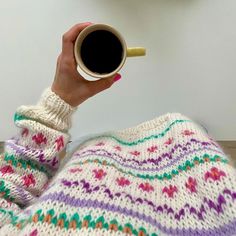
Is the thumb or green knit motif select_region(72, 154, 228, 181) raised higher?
the thumb

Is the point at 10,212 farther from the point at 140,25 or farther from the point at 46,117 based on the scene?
the point at 140,25

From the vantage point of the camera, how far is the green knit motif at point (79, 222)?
44cm

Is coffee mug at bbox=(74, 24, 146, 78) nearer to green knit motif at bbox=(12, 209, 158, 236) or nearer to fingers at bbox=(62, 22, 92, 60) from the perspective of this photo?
fingers at bbox=(62, 22, 92, 60)

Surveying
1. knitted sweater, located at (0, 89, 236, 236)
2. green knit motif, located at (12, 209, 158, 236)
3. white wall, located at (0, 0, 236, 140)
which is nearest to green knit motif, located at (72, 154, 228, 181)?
knitted sweater, located at (0, 89, 236, 236)

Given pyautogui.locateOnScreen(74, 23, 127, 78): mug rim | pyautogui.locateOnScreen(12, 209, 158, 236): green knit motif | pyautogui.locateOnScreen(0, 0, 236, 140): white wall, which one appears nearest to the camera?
pyautogui.locateOnScreen(12, 209, 158, 236): green knit motif

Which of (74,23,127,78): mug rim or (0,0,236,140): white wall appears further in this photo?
(0,0,236,140): white wall

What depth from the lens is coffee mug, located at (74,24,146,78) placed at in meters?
0.56

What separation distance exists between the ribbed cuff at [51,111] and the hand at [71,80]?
0.01 meters

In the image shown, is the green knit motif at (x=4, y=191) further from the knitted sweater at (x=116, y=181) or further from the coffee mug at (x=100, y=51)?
the coffee mug at (x=100, y=51)

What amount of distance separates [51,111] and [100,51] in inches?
5.4

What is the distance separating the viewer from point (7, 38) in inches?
43.8

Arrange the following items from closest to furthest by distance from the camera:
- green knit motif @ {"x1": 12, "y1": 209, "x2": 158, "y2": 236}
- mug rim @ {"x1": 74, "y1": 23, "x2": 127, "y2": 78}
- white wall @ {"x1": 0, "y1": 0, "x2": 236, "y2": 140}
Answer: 1. green knit motif @ {"x1": 12, "y1": 209, "x2": 158, "y2": 236}
2. mug rim @ {"x1": 74, "y1": 23, "x2": 127, "y2": 78}
3. white wall @ {"x1": 0, "y1": 0, "x2": 236, "y2": 140}

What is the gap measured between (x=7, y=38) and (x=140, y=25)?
42 cm

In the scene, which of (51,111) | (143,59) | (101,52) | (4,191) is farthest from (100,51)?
(143,59)
